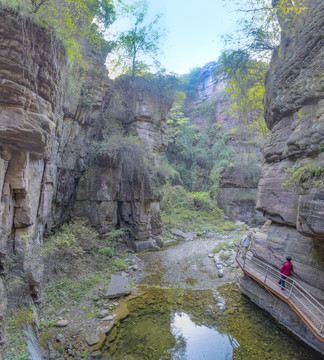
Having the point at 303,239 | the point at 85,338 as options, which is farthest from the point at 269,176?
the point at 85,338

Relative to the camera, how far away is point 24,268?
211 inches

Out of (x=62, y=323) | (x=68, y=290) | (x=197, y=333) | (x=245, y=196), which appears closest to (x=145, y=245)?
(x=68, y=290)

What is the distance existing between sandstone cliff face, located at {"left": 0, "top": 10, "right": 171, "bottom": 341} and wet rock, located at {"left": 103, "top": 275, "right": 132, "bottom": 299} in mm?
2445

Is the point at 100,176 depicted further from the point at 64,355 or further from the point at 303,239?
the point at 303,239

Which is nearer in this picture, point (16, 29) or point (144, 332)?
point (16, 29)

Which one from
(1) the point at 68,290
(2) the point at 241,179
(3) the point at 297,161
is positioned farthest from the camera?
(2) the point at 241,179

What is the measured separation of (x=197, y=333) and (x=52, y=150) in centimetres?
846

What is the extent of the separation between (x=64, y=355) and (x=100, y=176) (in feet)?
29.9

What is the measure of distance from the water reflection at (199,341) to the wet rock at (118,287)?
219 cm

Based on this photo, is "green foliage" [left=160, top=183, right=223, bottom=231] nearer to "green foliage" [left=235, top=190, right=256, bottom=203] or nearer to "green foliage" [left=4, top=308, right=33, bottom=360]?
"green foliage" [left=235, top=190, right=256, bottom=203]

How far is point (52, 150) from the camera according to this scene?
28.2ft

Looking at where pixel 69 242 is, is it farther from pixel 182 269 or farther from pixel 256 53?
pixel 256 53

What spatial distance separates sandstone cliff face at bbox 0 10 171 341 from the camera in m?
4.64

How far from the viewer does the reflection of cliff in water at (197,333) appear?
17.9ft
